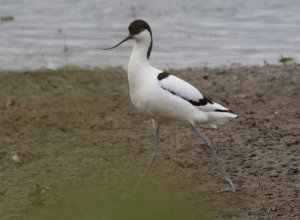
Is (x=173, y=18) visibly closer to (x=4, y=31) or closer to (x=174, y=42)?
(x=174, y=42)

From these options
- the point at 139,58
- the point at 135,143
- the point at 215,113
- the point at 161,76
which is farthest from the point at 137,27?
the point at 135,143

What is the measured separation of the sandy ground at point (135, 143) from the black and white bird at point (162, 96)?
329 millimetres

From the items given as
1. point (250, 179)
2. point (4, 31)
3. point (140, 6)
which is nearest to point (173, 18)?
point (140, 6)

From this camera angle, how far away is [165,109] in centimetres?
558

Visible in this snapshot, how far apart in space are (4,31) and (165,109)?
612 centimetres

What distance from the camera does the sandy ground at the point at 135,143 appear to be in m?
5.44

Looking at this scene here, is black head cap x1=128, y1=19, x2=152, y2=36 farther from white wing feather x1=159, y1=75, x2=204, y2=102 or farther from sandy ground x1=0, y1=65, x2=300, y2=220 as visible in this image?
sandy ground x1=0, y1=65, x2=300, y2=220

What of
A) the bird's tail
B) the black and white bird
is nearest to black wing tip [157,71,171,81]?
the black and white bird

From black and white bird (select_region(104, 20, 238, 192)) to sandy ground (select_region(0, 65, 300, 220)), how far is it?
1.08 ft

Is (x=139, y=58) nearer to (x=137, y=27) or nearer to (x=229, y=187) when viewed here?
(x=137, y=27)

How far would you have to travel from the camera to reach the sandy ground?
5.44 meters

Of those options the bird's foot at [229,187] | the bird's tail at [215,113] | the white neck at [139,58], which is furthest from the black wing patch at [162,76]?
the bird's foot at [229,187]

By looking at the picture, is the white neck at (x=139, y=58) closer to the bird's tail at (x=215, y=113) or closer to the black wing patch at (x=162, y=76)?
the black wing patch at (x=162, y=76)

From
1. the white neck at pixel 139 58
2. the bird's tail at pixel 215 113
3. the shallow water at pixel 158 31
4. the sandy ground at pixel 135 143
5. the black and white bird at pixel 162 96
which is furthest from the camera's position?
the shallow water at pixel 158 31
